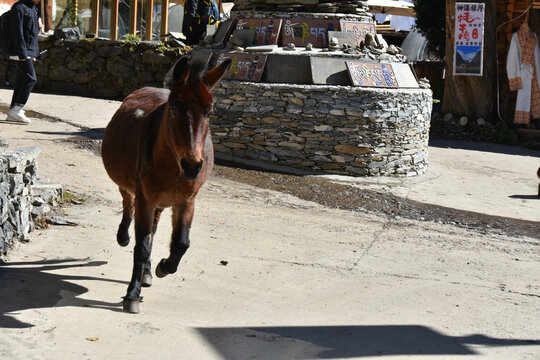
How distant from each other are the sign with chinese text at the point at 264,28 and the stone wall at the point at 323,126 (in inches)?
46.3

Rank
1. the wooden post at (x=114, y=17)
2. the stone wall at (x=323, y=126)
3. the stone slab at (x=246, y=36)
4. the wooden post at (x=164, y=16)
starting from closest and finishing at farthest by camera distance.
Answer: the stone wall at (x=323, y=126) → the stone slab at (x=246, y=36) → the wooden post at (x=114, y=17) → the wooden post at (x=164, y=16)

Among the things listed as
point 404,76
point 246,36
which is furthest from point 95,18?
point 404,76

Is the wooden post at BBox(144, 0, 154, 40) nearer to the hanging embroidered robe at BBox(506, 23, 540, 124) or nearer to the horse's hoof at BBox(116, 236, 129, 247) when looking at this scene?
the hanging embroidered robe at BBox(506, 23, 540, 124)

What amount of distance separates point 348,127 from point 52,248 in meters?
5.67

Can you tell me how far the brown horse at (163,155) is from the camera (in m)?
4.31

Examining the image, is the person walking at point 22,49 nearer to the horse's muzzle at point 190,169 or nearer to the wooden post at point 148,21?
the wooden post at point 148,21

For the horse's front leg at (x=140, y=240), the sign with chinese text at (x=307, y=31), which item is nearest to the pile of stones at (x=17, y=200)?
the horse's front leg at (x=140, y=240)

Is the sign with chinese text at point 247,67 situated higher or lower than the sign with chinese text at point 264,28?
lower

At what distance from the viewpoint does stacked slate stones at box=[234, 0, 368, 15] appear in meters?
12.0

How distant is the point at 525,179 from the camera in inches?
486

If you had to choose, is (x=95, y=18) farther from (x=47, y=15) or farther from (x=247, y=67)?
(x=247, y=67)

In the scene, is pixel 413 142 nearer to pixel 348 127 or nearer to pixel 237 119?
pixel 348 127

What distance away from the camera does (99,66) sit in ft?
50.5

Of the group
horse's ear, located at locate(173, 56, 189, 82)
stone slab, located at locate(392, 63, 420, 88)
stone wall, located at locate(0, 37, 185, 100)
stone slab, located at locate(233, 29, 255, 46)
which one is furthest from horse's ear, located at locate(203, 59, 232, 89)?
stone wall, located at locate(0, 37, 185, 100)
